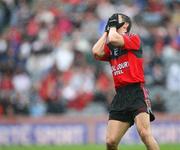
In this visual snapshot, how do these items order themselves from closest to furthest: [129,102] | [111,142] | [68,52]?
[111,142]
[129,102]
[68,52]

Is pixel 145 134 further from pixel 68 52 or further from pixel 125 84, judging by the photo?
pixel 68 52

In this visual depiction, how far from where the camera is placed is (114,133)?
34.7 feet

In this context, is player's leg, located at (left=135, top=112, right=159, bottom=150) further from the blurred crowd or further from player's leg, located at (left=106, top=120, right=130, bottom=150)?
the blurred crowd

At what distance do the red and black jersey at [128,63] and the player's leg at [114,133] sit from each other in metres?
0.58

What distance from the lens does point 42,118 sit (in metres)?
19.8

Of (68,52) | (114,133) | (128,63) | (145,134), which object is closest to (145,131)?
(145,134)

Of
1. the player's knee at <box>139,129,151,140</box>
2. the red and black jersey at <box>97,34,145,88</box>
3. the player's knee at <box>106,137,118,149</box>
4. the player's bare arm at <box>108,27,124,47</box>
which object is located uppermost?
the player's bare arm at <box>108,27,124,47</box>

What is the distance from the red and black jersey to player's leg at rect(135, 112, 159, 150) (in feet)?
1.83

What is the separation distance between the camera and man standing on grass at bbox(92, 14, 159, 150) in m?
10.6

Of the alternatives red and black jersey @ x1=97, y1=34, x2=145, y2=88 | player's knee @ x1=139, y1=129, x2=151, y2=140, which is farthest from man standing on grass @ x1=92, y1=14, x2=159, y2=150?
player's knee @ x1=139, y1=129, x2=151, y2=140

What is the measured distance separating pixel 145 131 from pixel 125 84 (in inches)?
33.0

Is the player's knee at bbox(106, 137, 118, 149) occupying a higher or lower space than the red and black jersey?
lower

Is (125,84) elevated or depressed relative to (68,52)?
depressed

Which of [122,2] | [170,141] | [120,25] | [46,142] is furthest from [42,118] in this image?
[120,25]
